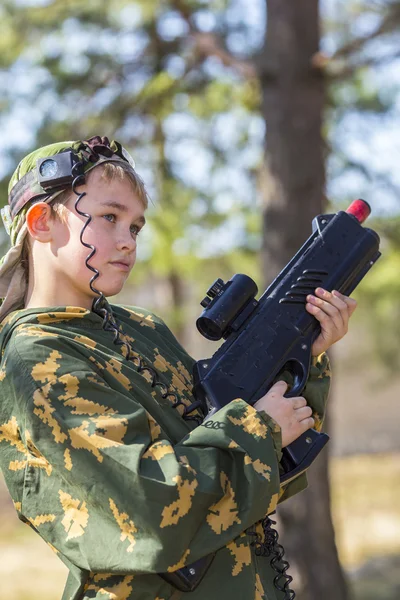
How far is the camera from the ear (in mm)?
2221

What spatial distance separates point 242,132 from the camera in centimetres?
941

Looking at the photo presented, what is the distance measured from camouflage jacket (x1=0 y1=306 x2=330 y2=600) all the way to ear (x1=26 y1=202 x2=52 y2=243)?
0.78 ft

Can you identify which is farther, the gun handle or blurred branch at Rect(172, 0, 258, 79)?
blurred branch at Rect(172, 0, 258, 79)

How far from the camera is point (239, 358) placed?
7.81 ft

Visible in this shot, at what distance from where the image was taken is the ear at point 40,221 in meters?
2.22

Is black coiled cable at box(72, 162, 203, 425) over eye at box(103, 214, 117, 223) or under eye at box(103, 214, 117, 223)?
under

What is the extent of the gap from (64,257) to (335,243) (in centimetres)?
95

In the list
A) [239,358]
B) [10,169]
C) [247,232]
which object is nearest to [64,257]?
[239,358]

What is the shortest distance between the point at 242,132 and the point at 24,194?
7.36 metres

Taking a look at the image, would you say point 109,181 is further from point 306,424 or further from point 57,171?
point 306,424

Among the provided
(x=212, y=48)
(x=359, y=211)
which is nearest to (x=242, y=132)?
(x=212, y=48)

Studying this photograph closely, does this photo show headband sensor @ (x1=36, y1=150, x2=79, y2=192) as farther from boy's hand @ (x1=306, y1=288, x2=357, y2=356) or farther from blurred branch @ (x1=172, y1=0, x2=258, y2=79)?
blurred branch @ (x1=172, y1=0, x2=258, y2=79)

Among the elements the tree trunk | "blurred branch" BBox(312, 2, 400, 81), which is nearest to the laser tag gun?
the tree trunk

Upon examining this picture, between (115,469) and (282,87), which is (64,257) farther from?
(282,87)
